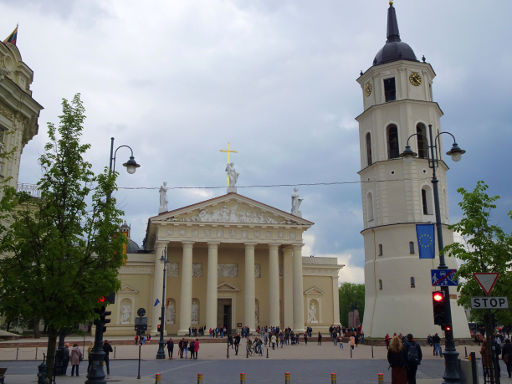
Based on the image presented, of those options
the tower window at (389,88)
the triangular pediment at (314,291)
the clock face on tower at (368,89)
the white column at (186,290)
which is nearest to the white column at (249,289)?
the white column at (186,290)

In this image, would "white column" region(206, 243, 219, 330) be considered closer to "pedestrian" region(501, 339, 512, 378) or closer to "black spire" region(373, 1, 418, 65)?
"black spire" region(373, 1, 418, 65)

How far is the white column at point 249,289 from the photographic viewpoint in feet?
160

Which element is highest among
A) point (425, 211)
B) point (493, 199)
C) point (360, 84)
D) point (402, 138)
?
point (360, 84)

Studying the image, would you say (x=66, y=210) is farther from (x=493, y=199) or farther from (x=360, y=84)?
(x=360, y=84)

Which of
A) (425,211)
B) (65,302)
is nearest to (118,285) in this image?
(65,302)

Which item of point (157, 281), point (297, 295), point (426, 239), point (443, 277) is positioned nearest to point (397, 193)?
point (297, 295)

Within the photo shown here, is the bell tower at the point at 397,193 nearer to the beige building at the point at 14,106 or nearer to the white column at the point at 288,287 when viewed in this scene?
the white column at the point at 288,287

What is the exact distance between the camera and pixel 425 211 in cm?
3950

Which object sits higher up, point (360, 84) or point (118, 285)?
point (360, 84)

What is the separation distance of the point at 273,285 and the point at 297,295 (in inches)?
108

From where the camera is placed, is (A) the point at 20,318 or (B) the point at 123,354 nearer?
(A) the point at 20,318

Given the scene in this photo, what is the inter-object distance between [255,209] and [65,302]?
1567 inches

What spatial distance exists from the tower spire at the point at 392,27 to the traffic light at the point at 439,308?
3647 cm

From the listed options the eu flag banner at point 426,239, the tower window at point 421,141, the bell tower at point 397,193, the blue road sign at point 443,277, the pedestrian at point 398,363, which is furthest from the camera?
the tower window at point 421,141
